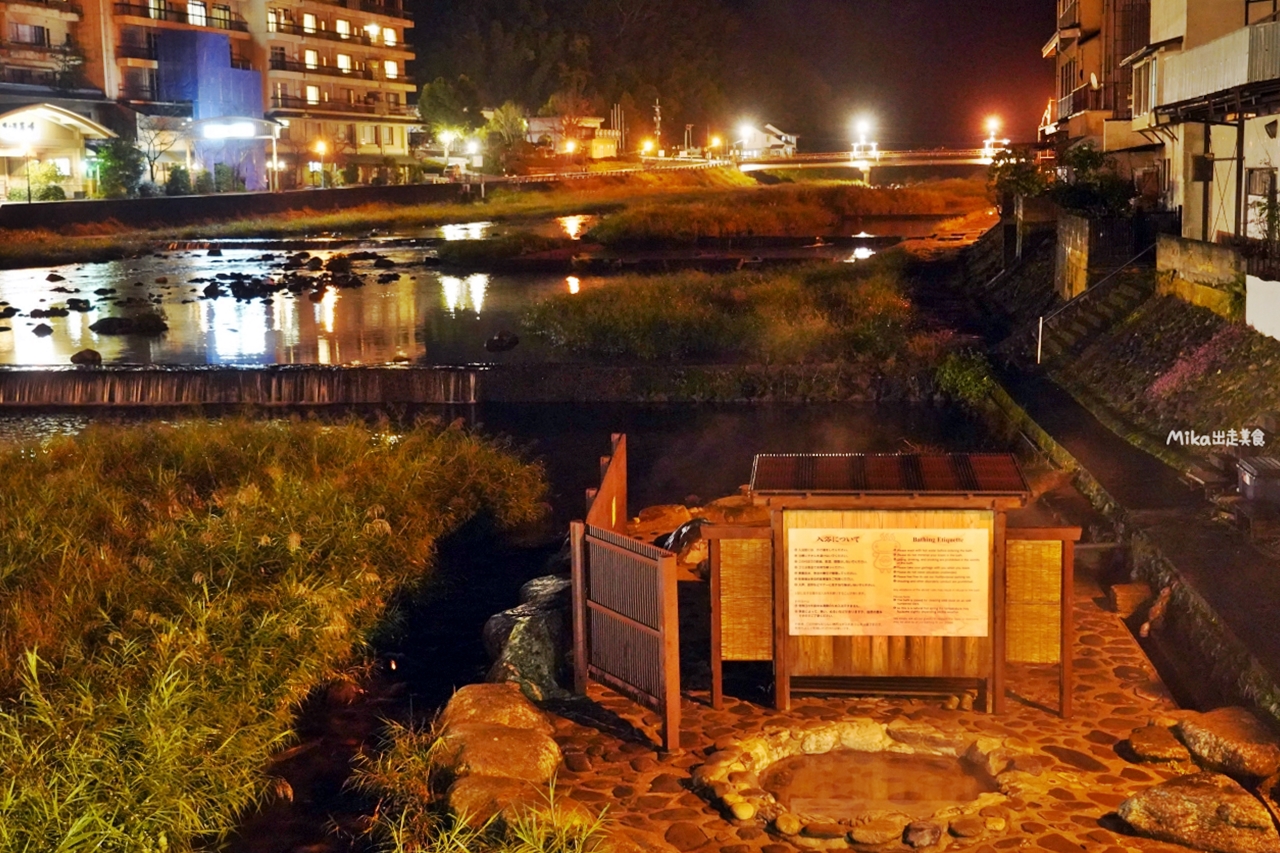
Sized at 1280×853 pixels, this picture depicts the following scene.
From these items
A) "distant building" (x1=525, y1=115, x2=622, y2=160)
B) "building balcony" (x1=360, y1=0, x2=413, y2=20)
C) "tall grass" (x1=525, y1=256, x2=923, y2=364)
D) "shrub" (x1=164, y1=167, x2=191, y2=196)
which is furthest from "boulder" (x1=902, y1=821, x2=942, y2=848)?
"distant building" (x1=525, y1=115, x2=622, y2=160)

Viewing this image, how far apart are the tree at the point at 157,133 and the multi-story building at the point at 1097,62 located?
40844 mm

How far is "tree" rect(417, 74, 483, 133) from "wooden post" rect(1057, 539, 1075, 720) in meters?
91.7

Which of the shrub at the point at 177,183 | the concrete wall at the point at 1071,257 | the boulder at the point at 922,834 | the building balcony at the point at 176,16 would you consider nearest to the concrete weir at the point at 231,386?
the concrete wall at the point at 1071,257

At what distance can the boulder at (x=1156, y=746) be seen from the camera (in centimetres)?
822

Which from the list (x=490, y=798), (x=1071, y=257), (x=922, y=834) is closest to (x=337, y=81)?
(x=1071, y=257)

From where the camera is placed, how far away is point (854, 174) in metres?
110

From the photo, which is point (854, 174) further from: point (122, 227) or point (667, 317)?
point (667, 317)

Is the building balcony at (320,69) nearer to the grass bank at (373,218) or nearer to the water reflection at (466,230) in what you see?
the grass bank at (373,218)

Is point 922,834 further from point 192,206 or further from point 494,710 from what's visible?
point 192,206

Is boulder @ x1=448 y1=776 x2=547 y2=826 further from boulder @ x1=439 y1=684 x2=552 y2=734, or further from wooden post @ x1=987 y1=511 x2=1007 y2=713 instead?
wooden post @ x1=987 y1=511 x2=1007 y2=713

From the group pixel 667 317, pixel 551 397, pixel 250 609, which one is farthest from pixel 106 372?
pixel 250 609

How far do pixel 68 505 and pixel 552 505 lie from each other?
19.7ft

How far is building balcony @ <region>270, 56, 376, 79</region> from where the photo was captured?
78019mm

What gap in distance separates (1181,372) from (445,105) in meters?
85.2
